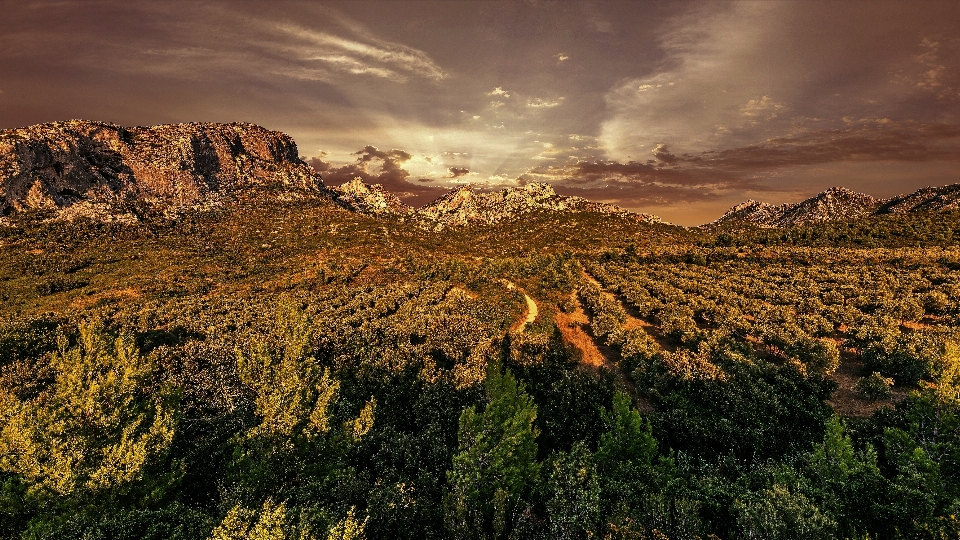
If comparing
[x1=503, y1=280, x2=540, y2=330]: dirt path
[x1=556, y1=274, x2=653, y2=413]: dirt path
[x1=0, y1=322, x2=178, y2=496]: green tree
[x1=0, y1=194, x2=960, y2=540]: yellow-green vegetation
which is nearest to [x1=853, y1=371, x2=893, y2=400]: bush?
[x1=0, y1=194, x2=960, y2=540]: yellow-green vegetation

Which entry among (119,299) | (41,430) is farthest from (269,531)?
(119,299)

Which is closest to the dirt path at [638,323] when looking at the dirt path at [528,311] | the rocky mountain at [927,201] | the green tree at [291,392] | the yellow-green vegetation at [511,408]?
the yellow-green vegetation at [511,408]

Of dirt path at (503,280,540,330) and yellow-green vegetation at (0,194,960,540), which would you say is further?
dirt path at (503,280,540,330)

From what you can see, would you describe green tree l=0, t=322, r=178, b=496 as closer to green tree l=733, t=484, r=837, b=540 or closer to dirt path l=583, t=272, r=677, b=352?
green tree l=733, t=484, r=837, b=540

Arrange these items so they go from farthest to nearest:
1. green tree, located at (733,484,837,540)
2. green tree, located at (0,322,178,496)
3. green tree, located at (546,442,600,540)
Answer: green tree, located at (0,322,178,496) < green tree, located at (546,442,600,540) < green tree, located at (733,484,837,540)

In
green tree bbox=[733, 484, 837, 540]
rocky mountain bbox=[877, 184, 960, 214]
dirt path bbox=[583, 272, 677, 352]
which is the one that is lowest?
dirt path bbox=[583, 272, 677, 352]

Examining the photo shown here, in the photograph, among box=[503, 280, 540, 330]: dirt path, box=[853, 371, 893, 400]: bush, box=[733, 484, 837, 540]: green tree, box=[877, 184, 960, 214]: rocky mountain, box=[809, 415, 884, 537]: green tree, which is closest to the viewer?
box=[733, 484, 837, 540]: green tree

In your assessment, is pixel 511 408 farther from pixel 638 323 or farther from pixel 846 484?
pixel 638 323
